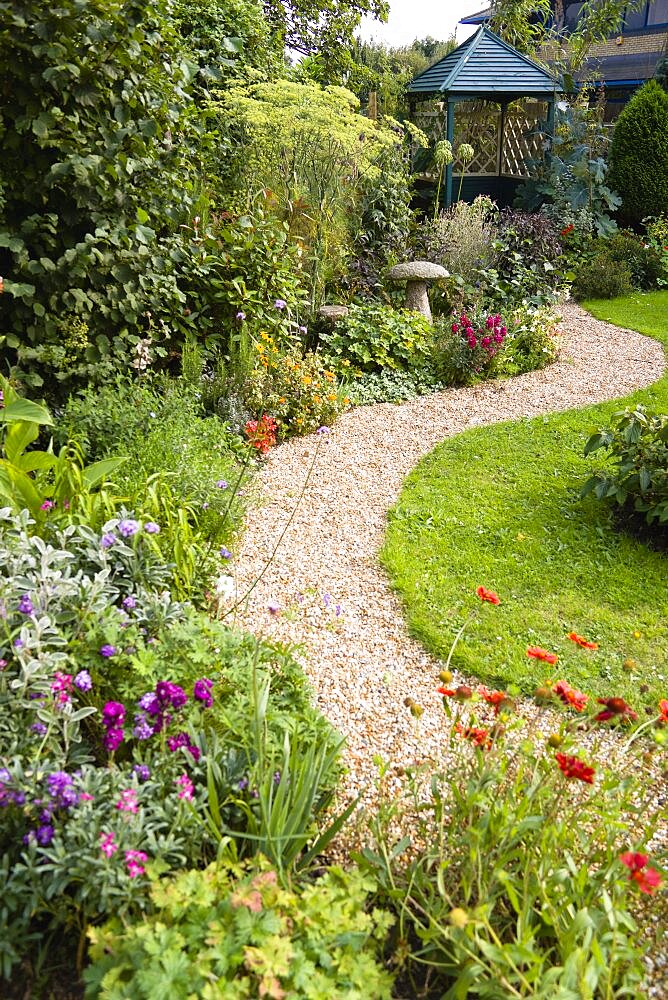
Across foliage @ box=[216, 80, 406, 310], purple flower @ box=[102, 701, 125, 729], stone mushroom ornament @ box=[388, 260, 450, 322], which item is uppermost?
foliage @ box=[216, 80, 406, 310]

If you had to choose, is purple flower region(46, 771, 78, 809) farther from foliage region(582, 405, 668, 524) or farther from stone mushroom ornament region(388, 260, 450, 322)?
stone mushroom ornament region(388, 260, 450, 322)

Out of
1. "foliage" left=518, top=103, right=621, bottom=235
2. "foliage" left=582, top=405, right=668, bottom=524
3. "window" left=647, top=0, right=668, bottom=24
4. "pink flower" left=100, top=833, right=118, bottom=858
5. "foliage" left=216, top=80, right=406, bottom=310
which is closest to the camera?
"pink flower" left=100, top=833, right=118, bottom=858

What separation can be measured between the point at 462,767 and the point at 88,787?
936 mm

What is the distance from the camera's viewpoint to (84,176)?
12.4 ft

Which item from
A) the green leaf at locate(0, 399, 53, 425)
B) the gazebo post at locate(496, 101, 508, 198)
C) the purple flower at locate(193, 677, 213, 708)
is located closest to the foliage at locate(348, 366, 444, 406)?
the green leaf at locate(0, 399, 53, 425)

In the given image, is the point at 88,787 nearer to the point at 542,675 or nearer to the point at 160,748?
the point at 160,748

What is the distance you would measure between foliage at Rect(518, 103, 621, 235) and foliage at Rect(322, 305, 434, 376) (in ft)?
14.2

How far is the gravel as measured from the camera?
8.84 feet

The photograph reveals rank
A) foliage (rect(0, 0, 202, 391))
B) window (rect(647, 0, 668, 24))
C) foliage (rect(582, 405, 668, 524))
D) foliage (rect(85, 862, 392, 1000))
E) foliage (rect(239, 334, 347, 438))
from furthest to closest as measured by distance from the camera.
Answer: window (rect(647, 0, 668, 24)) < foliage (rect(239, 334, 347, 438)) < foliage (rect(582, 405, 668, 524)) < foliage (rect(0, 0, 202, 391)) < foliage (rect(85, 862, 392, 1000))

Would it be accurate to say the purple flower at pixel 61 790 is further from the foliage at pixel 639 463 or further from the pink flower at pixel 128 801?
the foliage at pixel 639 463

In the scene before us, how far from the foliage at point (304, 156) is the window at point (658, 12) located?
15.0 meters

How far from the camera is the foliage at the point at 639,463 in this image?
3.80 meters

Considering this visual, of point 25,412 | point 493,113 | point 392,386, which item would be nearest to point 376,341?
point 392,386

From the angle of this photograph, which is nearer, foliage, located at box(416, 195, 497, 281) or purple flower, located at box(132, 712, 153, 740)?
purple flower, located at box(132, 712, 153, 740)
